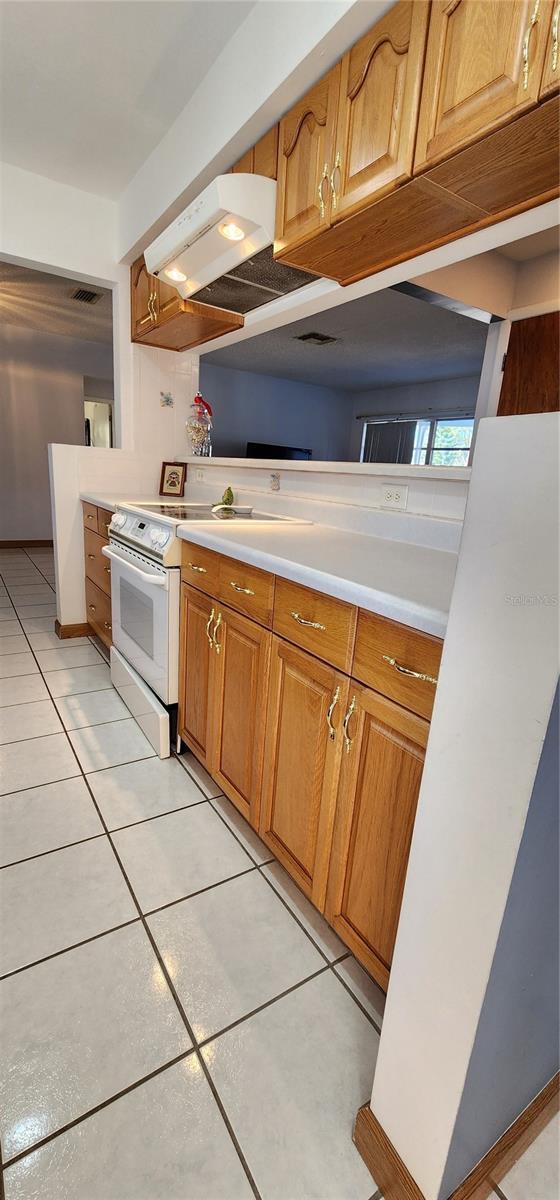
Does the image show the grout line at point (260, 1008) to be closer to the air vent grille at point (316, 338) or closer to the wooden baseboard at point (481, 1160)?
the wooden baseboard at point (481, 1160)

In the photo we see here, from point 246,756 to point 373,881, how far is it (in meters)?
0.55

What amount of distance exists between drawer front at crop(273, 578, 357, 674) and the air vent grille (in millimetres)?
4554

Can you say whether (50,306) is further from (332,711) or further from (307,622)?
(332,711)

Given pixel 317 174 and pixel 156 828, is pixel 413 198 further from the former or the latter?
pixel 156 828

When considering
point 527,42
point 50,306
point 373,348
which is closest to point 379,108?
point 527,42

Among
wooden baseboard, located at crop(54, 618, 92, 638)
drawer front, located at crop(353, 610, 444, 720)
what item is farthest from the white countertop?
wooden baseboard, located at crop(54, 618, 92, 638)

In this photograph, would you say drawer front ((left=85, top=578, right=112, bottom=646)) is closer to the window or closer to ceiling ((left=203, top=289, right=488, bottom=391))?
ceiling ((left=203, top=289, right=488, bottom=391))

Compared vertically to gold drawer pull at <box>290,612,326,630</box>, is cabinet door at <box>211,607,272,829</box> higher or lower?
lower

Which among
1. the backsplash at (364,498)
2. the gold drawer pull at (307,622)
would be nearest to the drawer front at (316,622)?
the gold drawer pull at (307,622)

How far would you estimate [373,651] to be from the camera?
95cm

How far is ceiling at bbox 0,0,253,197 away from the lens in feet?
5.25

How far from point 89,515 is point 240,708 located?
1937mm

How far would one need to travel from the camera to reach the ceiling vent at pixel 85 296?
13.1 feet

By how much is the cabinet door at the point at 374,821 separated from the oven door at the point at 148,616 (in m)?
0.97
